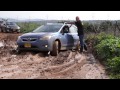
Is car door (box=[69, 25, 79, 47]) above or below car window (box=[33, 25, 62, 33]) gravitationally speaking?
below

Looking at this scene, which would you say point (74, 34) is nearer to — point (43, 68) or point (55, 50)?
point (55, 50)

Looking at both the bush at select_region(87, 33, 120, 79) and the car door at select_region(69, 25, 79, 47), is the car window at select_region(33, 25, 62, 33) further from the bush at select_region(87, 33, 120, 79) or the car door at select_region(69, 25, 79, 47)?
the bush at select_region(87, 33, 120, 79)

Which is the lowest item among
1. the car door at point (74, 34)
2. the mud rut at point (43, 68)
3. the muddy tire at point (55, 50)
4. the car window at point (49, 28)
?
the mud rut at point (43, 68)

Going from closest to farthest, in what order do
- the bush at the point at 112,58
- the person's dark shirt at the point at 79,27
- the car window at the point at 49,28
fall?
1. the bush at the point at 112,58
2. the car window at the point at 49,28
3. the person's dark shirt at the point at 79,27

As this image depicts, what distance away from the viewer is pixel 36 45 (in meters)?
12.2

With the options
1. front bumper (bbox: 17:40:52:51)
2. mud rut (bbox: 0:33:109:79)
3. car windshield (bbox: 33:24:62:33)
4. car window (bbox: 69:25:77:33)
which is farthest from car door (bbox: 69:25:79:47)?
front bumper (bbox: 17:40:52:51)

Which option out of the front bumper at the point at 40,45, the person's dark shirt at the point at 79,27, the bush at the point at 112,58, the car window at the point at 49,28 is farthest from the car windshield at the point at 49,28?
the bush at the point at 112,58

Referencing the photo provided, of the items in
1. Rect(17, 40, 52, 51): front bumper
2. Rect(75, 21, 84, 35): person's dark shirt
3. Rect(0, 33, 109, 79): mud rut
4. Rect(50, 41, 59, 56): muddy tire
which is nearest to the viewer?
Rect(0, 33, 109, 79): mud rut

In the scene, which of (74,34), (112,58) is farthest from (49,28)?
(112,58)

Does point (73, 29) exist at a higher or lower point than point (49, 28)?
lower

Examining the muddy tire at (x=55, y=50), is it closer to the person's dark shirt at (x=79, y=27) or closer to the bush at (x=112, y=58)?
the bush at (x=112, y=58)
